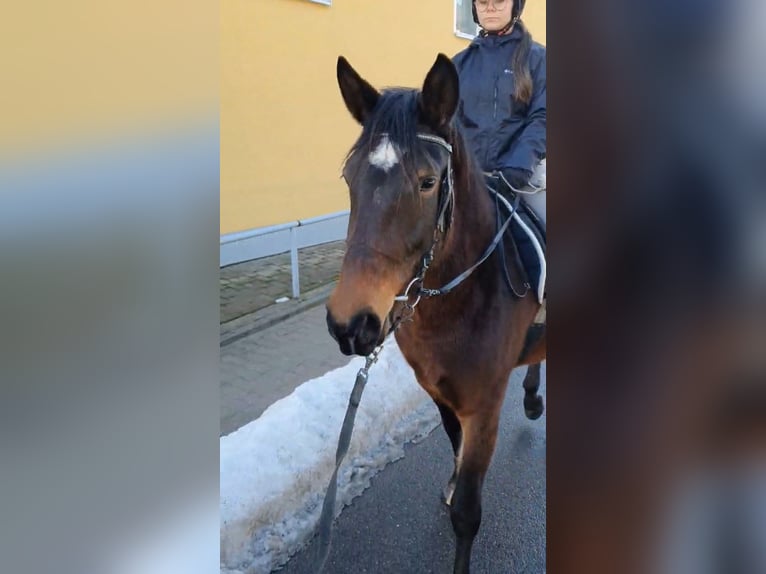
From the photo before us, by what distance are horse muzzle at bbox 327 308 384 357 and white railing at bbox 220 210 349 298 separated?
0.17m

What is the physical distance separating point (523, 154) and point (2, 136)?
81 cm

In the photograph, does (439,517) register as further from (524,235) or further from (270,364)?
(524,235)

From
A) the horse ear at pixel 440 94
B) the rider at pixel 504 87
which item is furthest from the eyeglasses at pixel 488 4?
the horse ear at pixel 440 94

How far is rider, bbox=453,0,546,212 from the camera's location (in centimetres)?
96

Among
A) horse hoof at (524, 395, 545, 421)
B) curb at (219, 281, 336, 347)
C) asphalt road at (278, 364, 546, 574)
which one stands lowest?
asphalt road at (278, 364, 546, 574)

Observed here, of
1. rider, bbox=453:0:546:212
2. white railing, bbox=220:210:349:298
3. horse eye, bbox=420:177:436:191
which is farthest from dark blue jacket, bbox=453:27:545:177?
white railing, bbox=220:210:349:298

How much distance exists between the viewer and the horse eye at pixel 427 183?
1065 mm

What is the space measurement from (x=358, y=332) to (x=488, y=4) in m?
0.58

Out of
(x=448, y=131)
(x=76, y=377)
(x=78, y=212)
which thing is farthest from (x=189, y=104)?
(x=448, y=131)

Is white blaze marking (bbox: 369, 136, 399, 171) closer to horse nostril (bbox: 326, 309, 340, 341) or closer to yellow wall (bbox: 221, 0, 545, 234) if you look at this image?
yellow wall (bbox: 221, 0, 545, 234)

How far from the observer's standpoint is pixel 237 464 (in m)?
1.20

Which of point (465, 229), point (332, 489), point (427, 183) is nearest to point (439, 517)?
point (332, 489)

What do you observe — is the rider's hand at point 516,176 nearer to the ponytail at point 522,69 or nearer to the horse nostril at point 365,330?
the ponytail at point 522,69

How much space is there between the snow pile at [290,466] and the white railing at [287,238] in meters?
0.27
